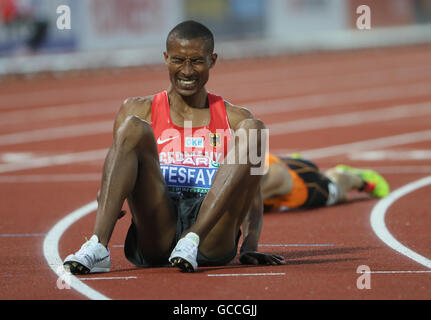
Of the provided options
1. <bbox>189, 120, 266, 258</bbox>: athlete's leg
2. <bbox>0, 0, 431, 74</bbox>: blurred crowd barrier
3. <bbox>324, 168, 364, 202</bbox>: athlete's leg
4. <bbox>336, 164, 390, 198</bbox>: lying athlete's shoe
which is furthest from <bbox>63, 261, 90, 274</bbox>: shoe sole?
<bbox>0, 0, 431, 74</bbox>: blurred crowd barrier

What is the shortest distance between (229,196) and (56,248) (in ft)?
5.22

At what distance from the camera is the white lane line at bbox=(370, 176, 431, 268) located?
5102 mm

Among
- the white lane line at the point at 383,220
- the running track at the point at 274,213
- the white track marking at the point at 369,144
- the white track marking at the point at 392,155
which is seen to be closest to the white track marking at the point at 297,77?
the running track at the point at 274,213

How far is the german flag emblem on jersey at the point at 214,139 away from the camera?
4859mm

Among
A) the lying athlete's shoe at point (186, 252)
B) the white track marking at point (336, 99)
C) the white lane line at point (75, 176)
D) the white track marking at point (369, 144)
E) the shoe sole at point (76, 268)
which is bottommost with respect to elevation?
the white track marking at point (336, 99)

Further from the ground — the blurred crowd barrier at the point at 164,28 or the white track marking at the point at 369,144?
the blurred crowd barrier at the point at 164,28

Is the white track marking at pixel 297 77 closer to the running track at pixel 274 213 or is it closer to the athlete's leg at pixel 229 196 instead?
the running track at pixel 274 213

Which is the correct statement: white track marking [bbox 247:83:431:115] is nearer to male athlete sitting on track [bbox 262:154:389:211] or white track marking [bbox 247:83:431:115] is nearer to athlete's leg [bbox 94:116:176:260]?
male athlete sitting on track [bbox 262:154:389:211]

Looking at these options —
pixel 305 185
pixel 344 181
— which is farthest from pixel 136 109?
pixel 344 181

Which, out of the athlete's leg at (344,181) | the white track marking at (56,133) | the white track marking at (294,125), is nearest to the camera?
the athlete's leg at (344,181)

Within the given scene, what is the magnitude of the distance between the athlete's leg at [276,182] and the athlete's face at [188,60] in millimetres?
2146

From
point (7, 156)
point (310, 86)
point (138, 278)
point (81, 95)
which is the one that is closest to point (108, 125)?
point (7, 156)

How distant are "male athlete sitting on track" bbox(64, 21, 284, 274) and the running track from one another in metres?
0.12
